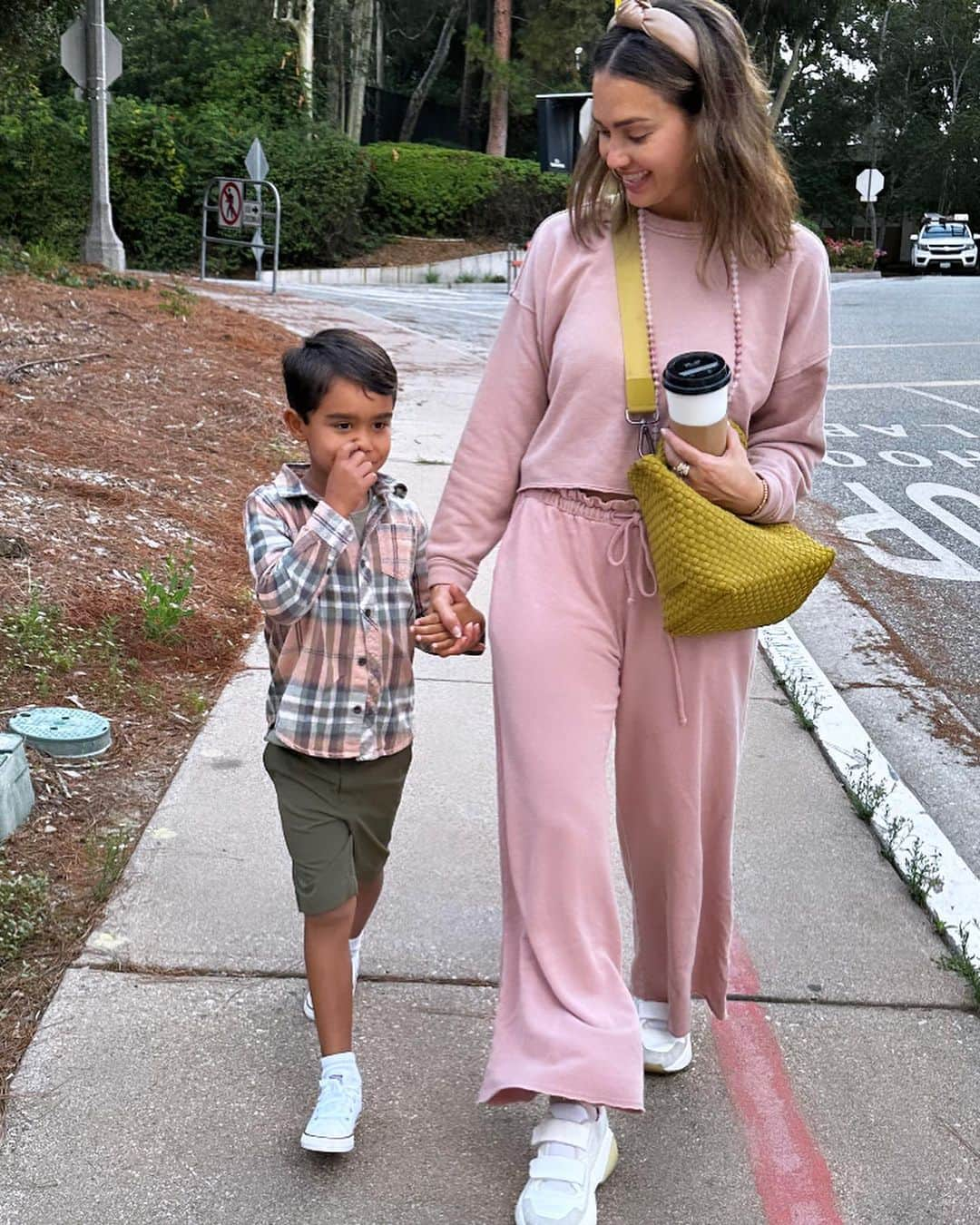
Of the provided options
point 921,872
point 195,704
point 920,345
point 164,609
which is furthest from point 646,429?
point 920,345

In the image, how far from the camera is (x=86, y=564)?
584cm

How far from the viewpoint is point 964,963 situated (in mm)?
3332

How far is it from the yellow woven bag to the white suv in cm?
4359

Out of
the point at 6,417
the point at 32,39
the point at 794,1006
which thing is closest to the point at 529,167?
the point at 32,39

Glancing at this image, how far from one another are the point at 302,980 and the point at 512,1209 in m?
0.85

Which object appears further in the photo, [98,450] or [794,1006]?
[98,450]

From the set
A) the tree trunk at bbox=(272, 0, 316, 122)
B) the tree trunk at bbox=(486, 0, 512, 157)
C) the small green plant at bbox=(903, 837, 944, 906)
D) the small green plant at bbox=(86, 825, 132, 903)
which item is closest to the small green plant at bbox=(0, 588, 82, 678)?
the small green plant at bbox=(86, 825, 132, 903)

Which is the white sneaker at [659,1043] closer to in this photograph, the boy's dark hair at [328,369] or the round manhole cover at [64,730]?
the boy's dark hair at [328,369]

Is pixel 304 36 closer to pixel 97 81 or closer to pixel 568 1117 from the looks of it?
pixel 97 81

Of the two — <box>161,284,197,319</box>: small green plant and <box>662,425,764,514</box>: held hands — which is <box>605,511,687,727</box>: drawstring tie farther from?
<box>161,284,197,319</box>: small green plant

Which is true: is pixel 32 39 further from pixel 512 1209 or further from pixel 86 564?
pixel 512 1209

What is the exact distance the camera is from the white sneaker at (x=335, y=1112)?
2.59 m

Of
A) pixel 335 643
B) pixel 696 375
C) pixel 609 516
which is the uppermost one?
pixel 696 375

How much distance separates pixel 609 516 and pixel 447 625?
353 mm
